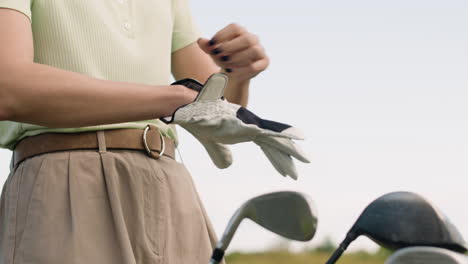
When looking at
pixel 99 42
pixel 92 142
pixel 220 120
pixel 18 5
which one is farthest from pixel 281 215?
pixel 18 5

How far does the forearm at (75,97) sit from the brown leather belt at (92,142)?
0.76 feet

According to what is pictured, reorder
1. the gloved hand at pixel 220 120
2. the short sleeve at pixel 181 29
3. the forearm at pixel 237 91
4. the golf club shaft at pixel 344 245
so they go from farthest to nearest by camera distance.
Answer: the short sleeve at pixel 181 29 < the forearm at pixel 237 91 < the gloved hand at pixel 220 120 < the golf club shaft at pixel 344 245

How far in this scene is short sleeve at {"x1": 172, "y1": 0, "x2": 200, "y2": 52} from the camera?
2.72 meters

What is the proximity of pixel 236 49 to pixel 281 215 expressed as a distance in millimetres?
496

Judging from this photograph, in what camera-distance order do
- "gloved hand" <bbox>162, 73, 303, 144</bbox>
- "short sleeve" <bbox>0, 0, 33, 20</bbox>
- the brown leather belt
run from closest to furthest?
1. "gloved hand" <bbox>162, 73, 303, 144</bbox>
2. "short sleeve" <bbox>0, 0, 33, 20</bbox>
3. the brown leather belt

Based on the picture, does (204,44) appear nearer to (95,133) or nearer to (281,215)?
(95,133)

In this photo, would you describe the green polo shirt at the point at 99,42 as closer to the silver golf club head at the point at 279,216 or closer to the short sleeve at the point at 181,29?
the short sleeve at the point at 181,29

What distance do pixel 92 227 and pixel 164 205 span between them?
229 mm

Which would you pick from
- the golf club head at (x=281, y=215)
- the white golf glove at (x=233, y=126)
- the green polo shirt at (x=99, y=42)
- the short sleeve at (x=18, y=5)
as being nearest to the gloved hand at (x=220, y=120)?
the white golf glove at (x=233, y=126)

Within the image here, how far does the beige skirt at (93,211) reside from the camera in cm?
213

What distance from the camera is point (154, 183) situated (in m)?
2.28

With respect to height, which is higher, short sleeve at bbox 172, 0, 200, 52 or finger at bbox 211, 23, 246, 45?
finger at bbox 211, 23, 246, 45

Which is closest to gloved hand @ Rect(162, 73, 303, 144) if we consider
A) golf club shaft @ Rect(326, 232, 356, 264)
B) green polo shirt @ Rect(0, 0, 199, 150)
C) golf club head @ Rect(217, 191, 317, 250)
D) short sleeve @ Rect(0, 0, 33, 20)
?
golf club head @ Rect(217, 191, 317, 250)

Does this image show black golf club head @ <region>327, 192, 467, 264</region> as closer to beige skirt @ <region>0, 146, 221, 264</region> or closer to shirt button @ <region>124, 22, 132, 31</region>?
beige skirt @ <region>0, 146, 221, 264</region>
